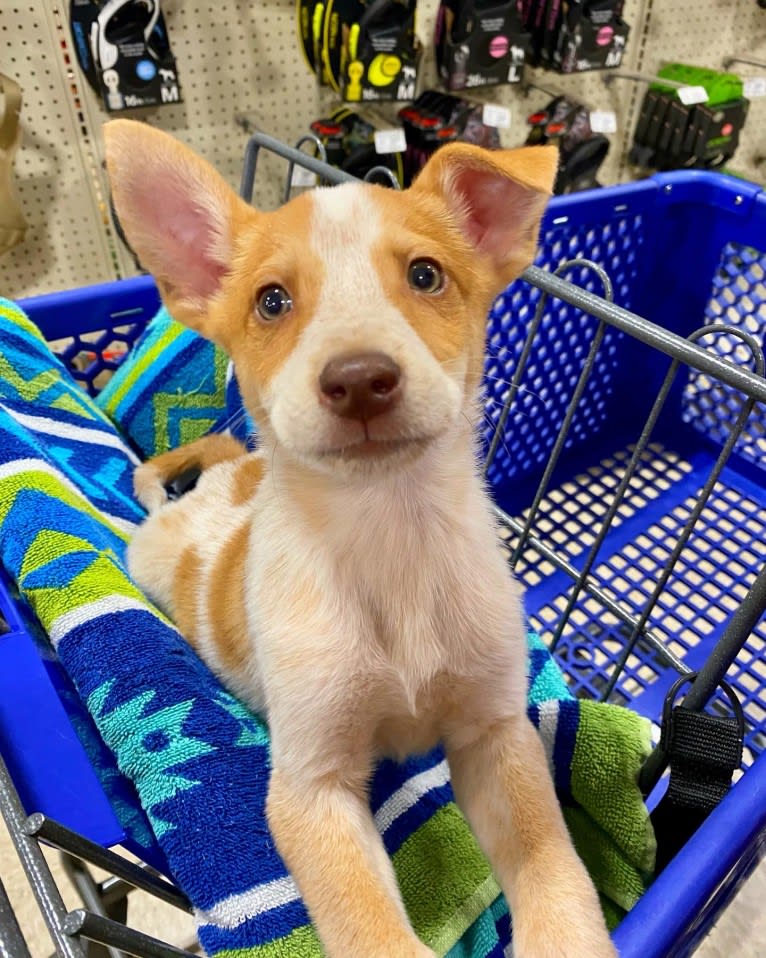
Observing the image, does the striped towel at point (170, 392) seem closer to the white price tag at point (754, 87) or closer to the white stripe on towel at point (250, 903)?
the white stripe on towel at point (250, 903)

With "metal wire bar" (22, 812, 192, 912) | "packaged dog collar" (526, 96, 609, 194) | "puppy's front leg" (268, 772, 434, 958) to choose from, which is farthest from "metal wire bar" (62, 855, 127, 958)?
"packaged dog collar" (526, 96, 609, 194)

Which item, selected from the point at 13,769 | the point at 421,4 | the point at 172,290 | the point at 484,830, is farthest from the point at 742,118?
the point at 13,769

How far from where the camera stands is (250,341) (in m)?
0.81

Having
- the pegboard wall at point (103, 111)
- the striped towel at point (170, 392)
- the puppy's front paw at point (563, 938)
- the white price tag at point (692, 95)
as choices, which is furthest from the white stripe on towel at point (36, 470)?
the white price tag at point (692, 95)

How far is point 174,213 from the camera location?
2.92 feet

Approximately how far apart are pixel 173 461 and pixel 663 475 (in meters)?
1.09

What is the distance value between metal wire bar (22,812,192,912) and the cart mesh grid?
0.29m

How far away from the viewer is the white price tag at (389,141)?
196 centimetres

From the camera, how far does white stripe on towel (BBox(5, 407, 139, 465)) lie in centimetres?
118

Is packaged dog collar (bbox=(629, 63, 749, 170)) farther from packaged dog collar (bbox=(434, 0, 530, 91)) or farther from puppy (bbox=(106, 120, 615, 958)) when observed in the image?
puppy (bbox=(106, 120, 615, 958))

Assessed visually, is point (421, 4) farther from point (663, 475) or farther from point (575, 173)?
point (663, 475)

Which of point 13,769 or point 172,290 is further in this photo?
point 172,290

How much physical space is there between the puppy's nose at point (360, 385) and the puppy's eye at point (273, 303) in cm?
18

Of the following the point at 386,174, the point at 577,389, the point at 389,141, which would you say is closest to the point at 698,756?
the point at 577,389
